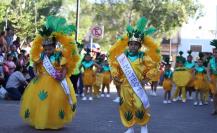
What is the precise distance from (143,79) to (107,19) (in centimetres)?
4334

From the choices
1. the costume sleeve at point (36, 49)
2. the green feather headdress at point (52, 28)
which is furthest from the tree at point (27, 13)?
the green feather headdress at point (52, 28)

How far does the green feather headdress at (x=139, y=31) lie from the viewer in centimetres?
927

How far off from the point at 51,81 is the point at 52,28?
3.42 ft

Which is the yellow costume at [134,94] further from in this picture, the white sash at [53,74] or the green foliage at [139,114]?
the white sash at [53,74]

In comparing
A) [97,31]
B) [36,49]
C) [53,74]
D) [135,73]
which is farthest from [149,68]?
[97,31]

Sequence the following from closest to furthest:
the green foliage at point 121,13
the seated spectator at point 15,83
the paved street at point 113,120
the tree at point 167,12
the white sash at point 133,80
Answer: the white sash at point 133,80
the paved street at point 113,120
the seated spectator at point 15,83
the green foliage at point 121,13
the tree at point 167,12

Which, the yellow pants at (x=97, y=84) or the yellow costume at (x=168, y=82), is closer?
the yellow costume at (x=168, y=82)

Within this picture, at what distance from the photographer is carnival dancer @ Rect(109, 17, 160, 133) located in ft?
29.8

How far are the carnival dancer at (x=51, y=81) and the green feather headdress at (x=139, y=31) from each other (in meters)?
1.28

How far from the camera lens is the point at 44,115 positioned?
934 centimetres

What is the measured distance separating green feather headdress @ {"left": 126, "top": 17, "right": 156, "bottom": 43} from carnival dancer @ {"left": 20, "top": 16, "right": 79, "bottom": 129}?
4.19 ft

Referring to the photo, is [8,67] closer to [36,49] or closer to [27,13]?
[36,49]

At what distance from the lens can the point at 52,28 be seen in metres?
9.81

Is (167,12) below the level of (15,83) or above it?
above
